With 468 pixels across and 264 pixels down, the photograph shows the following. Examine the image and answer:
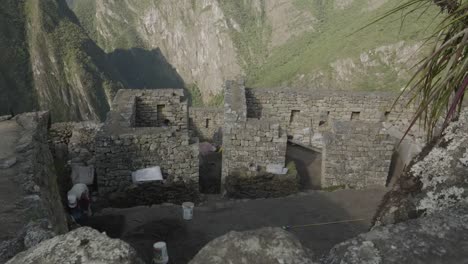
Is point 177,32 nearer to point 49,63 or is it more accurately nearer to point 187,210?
point 49,63

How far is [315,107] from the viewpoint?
13477mm

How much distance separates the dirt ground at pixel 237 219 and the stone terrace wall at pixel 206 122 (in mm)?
5383

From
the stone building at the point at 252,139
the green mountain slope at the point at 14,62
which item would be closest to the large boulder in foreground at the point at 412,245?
the stone building at the point at 252,139

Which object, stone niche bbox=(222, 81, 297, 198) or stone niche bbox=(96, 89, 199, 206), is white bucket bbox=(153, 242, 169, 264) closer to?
stone niche bbox=(96, 89, 199, 206)

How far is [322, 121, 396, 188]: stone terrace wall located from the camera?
9828 millimetres

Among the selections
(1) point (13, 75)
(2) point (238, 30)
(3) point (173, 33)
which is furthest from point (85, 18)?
(1) point (13, 75)

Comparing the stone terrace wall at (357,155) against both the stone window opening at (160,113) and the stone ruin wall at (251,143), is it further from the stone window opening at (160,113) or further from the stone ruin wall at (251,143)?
the stone window opening at (160,113)

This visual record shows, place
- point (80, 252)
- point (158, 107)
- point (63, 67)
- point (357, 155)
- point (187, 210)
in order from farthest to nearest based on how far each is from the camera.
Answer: point (63, 67) → point (158, 107) → point (357, 155) → point (187, 210) → point (80, 252)

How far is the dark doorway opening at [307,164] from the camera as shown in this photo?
11.3 meters

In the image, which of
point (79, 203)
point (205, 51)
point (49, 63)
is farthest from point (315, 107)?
point (205, 51)

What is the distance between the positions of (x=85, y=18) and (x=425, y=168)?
573 ft

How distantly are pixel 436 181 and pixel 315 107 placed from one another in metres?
10.2

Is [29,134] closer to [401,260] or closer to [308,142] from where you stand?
[401,260]

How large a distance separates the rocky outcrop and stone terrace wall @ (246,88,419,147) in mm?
9138
